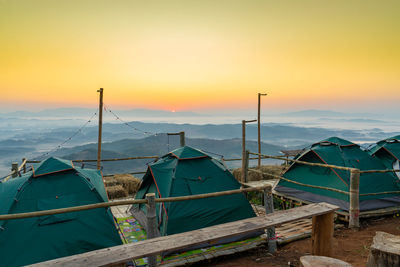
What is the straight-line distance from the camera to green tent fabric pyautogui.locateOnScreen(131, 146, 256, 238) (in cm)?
594

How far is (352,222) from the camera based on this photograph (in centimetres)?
667

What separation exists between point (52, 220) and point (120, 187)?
18.6 feet

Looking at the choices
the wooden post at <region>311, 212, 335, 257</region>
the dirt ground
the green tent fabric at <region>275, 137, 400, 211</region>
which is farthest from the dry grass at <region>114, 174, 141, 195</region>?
the wooden post at <region>311, 212, 335, 257</region>

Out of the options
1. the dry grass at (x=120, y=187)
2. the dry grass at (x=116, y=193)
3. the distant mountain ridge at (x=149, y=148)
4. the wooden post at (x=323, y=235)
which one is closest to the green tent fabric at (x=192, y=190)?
the wooden post at (x=323, y=235)

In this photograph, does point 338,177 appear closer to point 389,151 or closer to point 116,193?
point 389,151

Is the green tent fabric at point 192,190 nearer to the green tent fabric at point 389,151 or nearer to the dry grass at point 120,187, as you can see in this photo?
the dry grass at point 120,187

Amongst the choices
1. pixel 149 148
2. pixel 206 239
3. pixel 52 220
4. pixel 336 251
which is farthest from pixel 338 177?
pixel 149 148

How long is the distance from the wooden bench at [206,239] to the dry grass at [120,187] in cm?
592

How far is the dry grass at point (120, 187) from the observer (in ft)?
33.8

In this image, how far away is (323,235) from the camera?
14.5 ft

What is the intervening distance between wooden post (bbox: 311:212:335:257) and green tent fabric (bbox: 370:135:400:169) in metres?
7.27

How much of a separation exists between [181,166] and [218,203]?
134 cm

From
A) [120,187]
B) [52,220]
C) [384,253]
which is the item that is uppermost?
[384,253]

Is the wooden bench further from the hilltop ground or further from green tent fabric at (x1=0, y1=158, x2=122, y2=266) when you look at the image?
green tent fabric at (x1=0, y1=158, x2=122, y2=266)
